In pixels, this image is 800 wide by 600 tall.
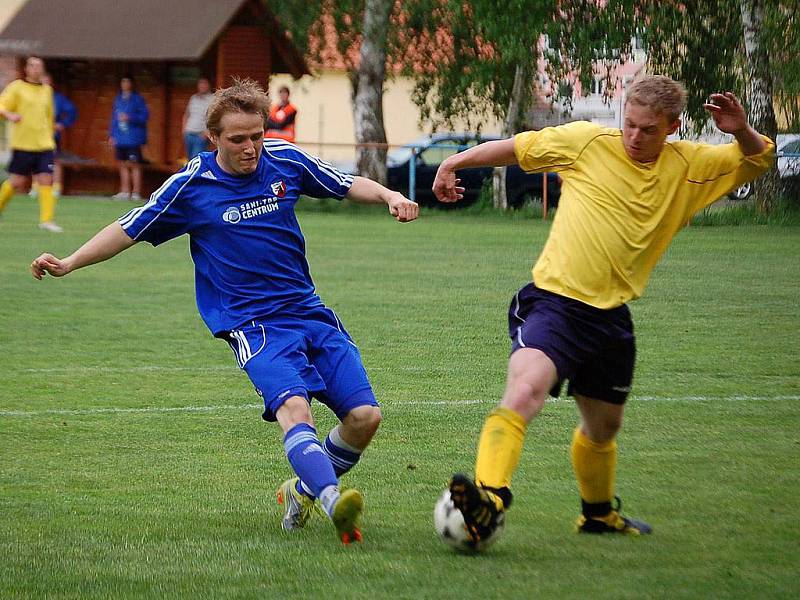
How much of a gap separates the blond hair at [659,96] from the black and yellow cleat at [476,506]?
152 cm

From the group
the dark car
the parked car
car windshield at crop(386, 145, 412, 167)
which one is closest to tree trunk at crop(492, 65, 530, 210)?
the dark car

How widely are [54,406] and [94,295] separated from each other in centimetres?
543

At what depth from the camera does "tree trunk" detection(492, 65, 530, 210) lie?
2578 centimetres

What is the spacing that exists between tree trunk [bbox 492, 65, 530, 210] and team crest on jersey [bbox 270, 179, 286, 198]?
20.2 m

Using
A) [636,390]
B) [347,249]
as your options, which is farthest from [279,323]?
[347,249]


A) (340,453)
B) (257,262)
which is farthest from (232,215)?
(340,453)

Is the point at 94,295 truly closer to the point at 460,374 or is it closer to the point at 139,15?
the point at 460,374

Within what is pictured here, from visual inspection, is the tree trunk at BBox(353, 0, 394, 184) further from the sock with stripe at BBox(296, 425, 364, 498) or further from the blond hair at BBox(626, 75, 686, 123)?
the blond hair at BBox(626, 75, 686, 123)

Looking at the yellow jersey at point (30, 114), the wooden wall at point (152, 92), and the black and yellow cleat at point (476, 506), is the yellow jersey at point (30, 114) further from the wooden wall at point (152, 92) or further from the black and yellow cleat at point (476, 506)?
the black and yellow cleat at point (476, 506)

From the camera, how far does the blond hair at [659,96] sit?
5.12 m

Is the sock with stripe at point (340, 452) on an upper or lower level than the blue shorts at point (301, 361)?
lower

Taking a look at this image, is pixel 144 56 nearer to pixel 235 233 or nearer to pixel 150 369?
pixel 150 369

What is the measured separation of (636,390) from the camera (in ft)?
28.5

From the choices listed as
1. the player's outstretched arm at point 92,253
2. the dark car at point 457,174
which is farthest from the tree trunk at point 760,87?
the player's outstretched arm at point 92,253
